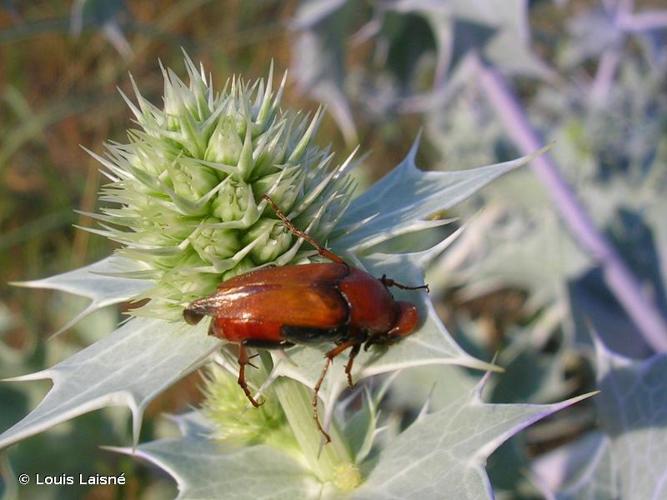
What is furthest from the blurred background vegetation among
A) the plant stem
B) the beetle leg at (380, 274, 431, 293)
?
the beetle leg at (380, 274, 431, 293)

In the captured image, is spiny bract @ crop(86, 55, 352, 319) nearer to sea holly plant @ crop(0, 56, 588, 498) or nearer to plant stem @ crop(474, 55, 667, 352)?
sea holly plant @ crop(0, 56, 588, 498)

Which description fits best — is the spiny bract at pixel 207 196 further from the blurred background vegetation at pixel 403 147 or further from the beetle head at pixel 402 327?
the blurred background vegetation at pixel 403 147

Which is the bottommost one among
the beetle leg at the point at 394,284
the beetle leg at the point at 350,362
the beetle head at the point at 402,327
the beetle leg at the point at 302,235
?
the beetle leg at the point at 350,362

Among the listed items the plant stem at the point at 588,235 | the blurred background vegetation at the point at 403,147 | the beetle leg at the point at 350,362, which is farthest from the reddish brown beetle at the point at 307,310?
the plant stem at the point at 588,235

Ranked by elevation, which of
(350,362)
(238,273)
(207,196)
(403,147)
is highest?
(207,196)

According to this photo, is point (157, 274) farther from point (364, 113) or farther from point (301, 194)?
point (364, 113)

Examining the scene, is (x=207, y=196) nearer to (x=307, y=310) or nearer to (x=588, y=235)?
(x=307, y=310)

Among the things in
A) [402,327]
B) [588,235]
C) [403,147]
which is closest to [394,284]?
[402,327]
